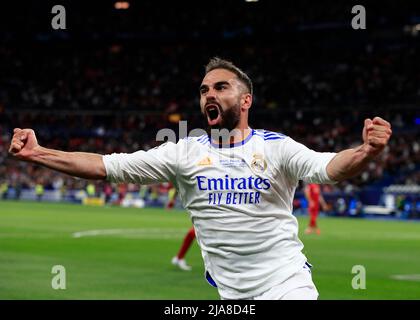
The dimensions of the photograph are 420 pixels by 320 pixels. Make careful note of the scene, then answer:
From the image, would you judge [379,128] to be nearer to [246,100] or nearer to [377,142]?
[377,142]

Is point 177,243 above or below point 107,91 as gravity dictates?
below

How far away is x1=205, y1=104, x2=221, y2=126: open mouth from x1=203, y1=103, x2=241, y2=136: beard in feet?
0.07

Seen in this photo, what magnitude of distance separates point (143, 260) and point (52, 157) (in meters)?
12.9

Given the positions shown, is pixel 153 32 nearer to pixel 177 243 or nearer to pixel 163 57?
pixel 163 57

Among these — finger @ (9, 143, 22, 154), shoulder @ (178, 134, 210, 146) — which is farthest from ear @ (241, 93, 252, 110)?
finger @ (9, 143, 22, 154)

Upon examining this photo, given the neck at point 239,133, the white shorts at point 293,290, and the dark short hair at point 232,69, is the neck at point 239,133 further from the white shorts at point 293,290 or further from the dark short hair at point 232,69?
the white shorts at point 293,290

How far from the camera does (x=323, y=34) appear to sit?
6400cm

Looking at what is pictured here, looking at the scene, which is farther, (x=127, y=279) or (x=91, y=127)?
(x=91, y=127)

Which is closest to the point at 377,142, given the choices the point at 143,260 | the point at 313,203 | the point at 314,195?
the point at 143,260

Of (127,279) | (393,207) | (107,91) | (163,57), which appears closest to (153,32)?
(163,57)

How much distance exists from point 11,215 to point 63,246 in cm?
1450

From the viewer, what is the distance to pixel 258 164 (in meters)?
5.56

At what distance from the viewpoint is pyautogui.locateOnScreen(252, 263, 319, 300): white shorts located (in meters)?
5.39

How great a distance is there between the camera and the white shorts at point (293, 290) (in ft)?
17.7
